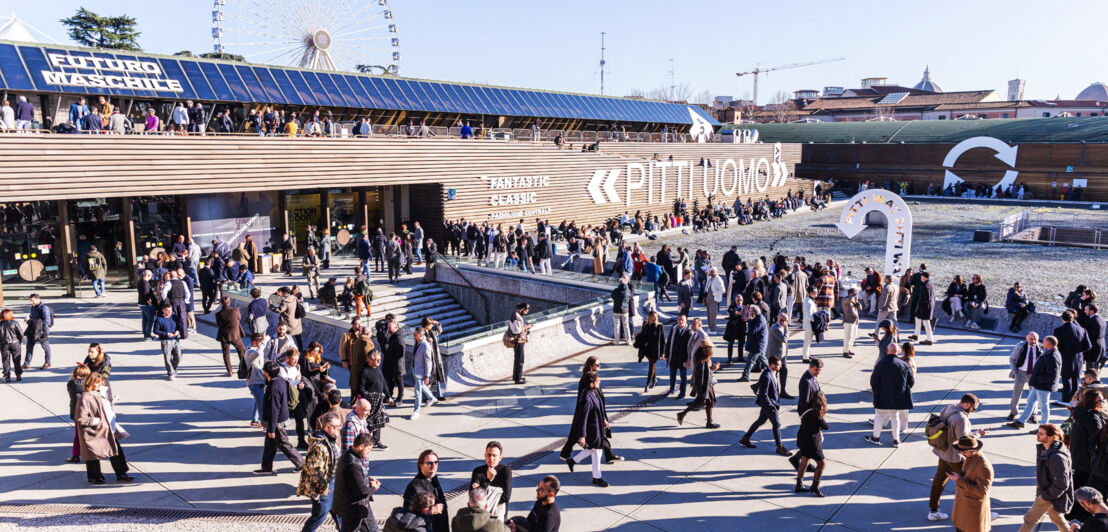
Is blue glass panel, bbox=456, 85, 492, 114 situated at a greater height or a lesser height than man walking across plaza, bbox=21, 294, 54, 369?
greater

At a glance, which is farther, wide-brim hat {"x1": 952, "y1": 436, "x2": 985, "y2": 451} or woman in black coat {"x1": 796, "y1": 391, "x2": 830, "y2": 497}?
woman in black coat {"x1": 796, "y1": 391, "x2": 830, "y2": 497}

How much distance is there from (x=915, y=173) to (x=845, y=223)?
4279 centimetres

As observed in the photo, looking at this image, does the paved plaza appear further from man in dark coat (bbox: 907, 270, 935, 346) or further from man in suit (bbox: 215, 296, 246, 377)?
man in dark coat (bbox: 907, 270, 935, 346)

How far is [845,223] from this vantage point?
1914 centimetres

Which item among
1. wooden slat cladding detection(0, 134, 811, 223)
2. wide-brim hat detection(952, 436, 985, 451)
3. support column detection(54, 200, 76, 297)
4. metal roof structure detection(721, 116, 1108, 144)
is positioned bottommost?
wide-brim hat detection(952, 436, 985, 451)

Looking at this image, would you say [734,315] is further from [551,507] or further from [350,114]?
[350,114]

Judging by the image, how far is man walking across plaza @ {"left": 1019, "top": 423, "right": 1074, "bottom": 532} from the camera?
259 inches

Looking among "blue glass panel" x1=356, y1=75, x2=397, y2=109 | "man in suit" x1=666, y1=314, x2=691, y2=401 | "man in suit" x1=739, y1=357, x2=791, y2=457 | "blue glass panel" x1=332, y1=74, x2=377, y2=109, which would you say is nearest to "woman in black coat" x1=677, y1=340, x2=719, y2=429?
"man in suit" x1=666, y1=314, x2=691, y2=401

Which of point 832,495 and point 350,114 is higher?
point 350,114

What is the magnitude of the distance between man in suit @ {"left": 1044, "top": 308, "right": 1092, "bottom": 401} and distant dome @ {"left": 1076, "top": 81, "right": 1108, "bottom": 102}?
476ft

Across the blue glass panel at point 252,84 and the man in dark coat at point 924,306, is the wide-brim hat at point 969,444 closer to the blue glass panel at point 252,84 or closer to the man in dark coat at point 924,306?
the man in dark coat at point 924,306

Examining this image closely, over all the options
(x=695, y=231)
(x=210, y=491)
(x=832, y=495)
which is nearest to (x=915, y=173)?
(x=695, y=231)

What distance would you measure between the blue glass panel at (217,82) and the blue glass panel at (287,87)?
2319 millimetres

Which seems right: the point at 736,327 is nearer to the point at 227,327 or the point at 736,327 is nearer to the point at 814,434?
the point at 814,434
